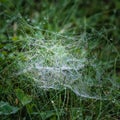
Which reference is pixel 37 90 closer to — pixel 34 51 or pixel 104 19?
pixel 34 51

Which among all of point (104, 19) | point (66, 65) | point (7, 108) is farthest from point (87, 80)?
point (104, 19)

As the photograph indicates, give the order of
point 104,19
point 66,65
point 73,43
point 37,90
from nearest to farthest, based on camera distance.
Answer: point 37,90
point 66,65
point 73,43
point 104,19

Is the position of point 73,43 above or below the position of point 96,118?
above

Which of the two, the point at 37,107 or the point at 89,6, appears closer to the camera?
the point at 37,107

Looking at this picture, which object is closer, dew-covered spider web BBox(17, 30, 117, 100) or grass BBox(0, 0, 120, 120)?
grass BBox(0, 0, 120, 120)

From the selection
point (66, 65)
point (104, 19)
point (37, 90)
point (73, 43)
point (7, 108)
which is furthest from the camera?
point (104, 19)

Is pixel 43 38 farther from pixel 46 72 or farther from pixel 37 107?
pixel 37 107

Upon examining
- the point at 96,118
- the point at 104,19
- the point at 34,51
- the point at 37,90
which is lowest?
the point at 96,118

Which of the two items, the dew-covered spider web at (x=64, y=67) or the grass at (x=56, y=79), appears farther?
the dew-covered spider web at (x=64, y=67)
